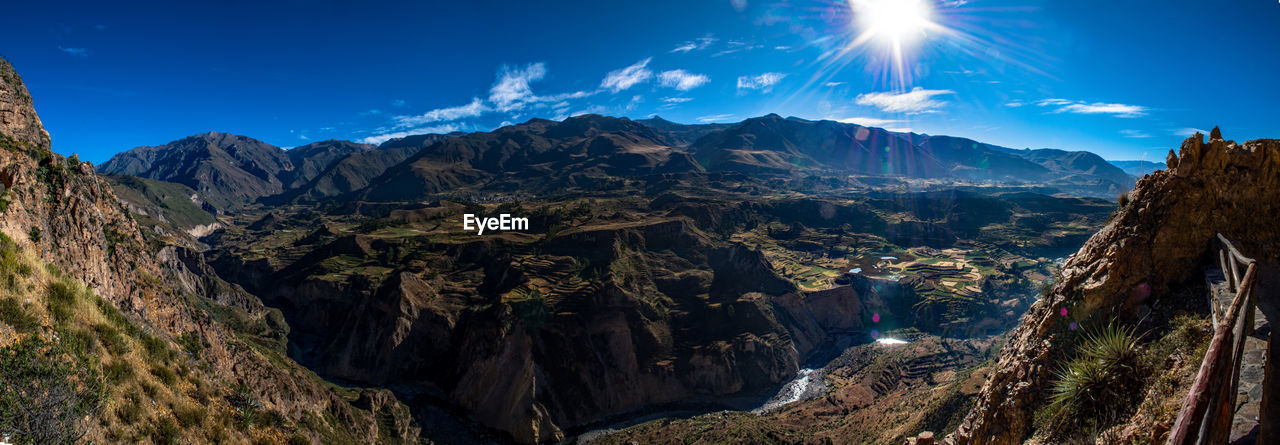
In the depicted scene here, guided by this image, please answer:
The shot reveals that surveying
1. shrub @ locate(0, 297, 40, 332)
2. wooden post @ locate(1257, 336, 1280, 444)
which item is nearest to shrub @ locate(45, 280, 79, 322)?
shrub @ locate(0, 297, 40, 332)

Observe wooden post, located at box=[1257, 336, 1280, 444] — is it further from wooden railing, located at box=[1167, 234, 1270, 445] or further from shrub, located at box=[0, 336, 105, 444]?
shrub, located at box=[0, 336, 105, 444]

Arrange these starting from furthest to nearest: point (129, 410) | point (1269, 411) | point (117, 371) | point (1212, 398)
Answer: point (117, 371) → point (129, 410) → point (1269, 411) → point (1212, 398)

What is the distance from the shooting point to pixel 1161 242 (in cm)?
1124

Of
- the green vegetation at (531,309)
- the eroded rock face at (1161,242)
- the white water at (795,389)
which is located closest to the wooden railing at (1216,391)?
the eroded rock face at (1161,242)

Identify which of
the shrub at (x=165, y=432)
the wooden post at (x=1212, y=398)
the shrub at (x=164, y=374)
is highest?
the wooden post at (x=1212, y=398)

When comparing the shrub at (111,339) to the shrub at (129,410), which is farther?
the shrub at (111,339)

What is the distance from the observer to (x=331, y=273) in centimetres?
8138

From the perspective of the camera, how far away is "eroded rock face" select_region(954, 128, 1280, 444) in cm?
1073

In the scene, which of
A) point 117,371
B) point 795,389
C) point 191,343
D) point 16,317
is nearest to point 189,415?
point 117,371

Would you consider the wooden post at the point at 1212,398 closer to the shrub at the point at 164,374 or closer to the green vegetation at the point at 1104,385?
the green vegetation at the point at 1104,385

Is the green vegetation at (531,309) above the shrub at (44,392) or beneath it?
beneath

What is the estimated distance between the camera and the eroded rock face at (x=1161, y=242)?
10.7 m

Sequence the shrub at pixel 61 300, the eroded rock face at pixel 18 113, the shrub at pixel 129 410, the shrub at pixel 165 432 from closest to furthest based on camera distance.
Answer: the shrub at pixel 129 410 → the shrub at pixel 165 432 → the shrub at pixel 61 300 → the eroded rock face at pixel 18 113

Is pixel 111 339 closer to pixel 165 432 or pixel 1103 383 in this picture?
pixel 165 432
